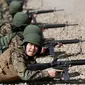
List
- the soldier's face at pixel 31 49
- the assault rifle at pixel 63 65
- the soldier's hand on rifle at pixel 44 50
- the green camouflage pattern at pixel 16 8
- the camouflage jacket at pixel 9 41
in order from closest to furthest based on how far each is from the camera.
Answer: the soldier's face at pixel 31 49 < the assault rifle at pixel 63 65 < the camouflage jacket at pixel 9 41 < the soldier's hand on rifle at pixel 44 50 < the green camouflage pattern at pixel 16 8

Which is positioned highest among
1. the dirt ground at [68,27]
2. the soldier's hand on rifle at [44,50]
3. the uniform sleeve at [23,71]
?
the uniform sleeve at [23,71]

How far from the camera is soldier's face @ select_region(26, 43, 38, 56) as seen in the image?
7.47 meters

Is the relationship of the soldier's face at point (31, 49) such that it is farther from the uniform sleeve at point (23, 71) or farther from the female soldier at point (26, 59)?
the uniform sleeve at point (23, 71)

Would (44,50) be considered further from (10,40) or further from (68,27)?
(68,27)

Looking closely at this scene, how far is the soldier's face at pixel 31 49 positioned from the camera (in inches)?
294

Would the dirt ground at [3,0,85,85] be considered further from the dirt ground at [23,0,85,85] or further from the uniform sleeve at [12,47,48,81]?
the uniform sleeve at [12,47,48,81]

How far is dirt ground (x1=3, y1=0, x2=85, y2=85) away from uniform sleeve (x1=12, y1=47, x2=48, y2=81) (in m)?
0.99

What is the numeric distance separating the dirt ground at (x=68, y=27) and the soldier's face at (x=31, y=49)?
4.18ft

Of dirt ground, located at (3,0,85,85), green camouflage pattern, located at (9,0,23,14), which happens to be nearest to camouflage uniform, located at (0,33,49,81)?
dirt ground, located at (3,0,85,85)

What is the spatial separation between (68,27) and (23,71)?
5.04 metres

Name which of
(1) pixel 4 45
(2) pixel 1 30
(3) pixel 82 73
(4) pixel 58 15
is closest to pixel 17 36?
Answer: (1) pixel 4 45

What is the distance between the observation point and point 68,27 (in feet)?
40.6

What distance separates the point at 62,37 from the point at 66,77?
3.84 metres

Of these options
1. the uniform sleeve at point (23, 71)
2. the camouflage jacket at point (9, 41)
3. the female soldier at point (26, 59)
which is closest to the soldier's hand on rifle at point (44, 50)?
the camouflage jacket at point (9, 41)
